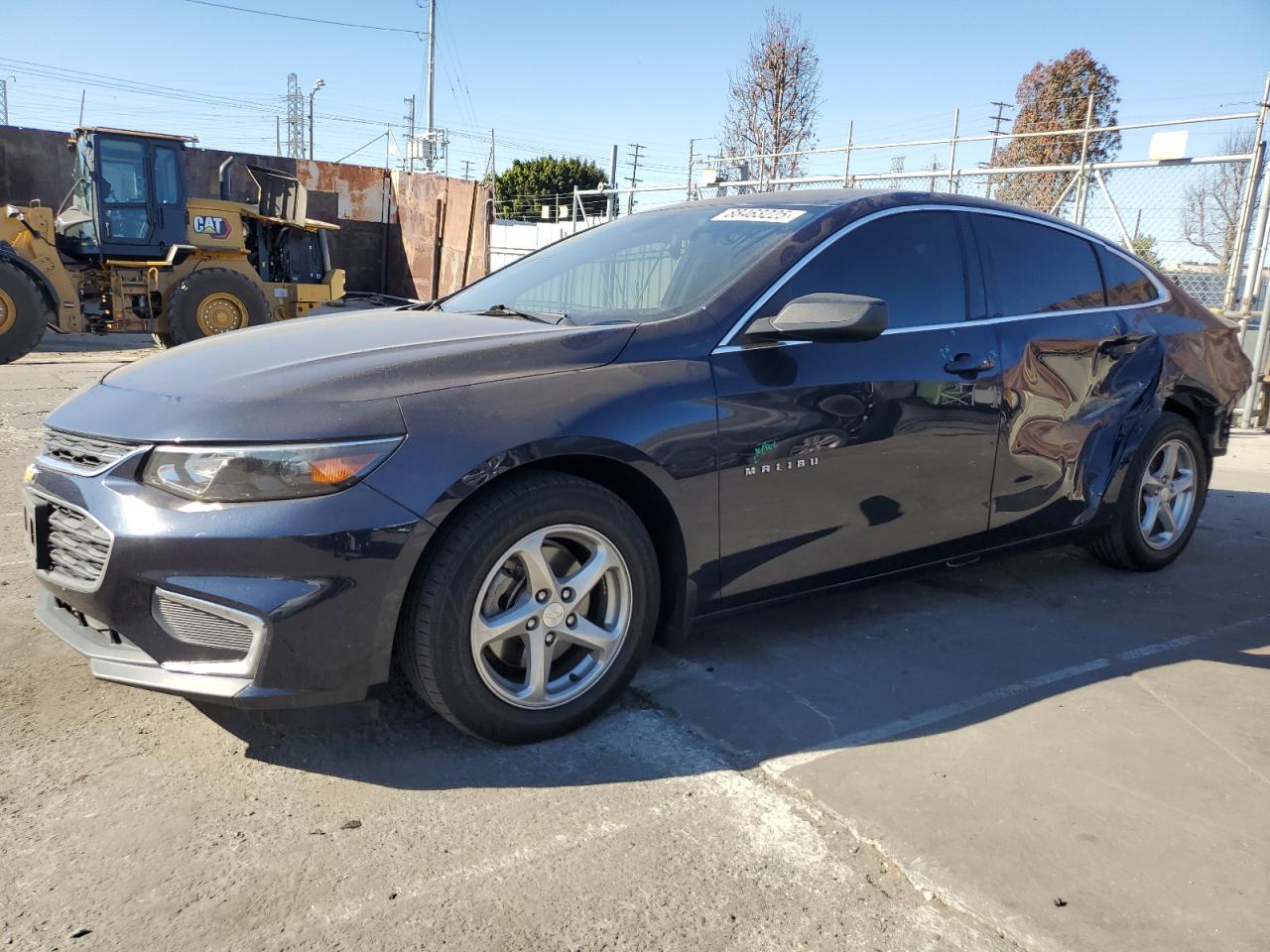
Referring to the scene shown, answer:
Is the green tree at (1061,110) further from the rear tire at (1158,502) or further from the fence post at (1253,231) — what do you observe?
the rear tire at (1158,502)

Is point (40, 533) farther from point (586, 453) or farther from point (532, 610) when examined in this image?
point (586, 453)

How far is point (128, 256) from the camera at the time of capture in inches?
549

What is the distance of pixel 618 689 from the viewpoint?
9.79 feet

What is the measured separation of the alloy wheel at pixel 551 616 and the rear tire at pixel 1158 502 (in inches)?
106

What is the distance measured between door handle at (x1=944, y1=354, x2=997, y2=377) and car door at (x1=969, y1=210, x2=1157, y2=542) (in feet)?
0.33

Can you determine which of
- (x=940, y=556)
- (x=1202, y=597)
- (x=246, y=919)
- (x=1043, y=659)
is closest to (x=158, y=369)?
(x=246, y=919)

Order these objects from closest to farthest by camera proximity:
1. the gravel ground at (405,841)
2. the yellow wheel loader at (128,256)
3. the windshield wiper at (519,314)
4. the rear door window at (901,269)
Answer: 1. the gravel ground at (405,841)
2. the windshield wiper at (519,314)
3. the rear door window at (901,269)
4. the yellow wheel loader at (128,256)

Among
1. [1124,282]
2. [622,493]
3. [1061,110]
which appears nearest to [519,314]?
[622,493]

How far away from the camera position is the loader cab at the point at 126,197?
44.0ft

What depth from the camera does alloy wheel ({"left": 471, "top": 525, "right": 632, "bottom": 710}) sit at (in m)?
2.72

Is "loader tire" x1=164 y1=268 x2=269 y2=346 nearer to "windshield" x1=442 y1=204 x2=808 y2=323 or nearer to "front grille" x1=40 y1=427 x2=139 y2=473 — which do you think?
"windshield" x1=442 y1=204 x2=808 y2=323

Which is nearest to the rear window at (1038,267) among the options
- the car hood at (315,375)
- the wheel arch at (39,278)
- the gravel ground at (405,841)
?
the car hood at (315,375)

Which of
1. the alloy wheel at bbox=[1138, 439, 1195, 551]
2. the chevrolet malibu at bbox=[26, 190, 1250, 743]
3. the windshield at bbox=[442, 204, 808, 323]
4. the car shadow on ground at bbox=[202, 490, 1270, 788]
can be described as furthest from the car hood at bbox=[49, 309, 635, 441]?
the alloy wheel at bbox=[1138, 439, 1195, 551]

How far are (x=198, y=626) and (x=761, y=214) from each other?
2391mm
